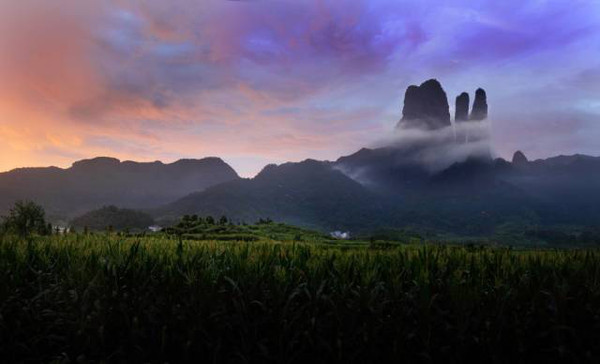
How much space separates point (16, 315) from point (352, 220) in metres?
188

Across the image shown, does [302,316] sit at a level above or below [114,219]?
below

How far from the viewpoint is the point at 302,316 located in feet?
16.2

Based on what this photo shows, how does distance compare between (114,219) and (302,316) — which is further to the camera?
(114,219)

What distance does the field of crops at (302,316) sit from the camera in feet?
15.5

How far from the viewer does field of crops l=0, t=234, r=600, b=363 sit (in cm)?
472

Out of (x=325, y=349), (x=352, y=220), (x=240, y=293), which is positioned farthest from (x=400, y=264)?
(x=352, y=220)

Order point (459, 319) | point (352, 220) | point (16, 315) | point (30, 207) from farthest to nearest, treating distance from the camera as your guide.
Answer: point (352, 220)
point (30, 207)
point (16, 315)
point (459, 319)

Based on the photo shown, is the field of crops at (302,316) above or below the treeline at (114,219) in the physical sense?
below

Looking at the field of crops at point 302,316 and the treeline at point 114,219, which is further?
the treeline at point 114,219

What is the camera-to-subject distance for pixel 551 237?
12862cm

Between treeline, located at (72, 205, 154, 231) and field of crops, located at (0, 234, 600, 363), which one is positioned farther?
treeline, located at (72, 205, 154, 231)

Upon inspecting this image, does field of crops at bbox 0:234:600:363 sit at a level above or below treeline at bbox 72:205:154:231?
below

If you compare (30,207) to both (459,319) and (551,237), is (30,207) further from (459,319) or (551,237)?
(551,237)

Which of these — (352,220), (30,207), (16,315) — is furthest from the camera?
(352,220)
